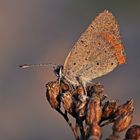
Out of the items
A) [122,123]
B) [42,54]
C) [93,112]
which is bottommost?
[122,123]

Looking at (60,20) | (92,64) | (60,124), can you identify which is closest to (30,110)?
(60,124)

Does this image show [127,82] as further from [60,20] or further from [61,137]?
[60,20]

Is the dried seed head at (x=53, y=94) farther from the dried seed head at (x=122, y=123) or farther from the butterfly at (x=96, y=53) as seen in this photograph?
the dried seed head at (x=122, y=123)

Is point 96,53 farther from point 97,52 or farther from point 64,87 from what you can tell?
point 64,87

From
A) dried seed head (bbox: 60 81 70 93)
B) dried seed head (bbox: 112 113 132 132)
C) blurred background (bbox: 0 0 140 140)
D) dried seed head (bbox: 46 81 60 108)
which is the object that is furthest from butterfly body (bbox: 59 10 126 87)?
blurred background (bbox: 0 0 140 140)

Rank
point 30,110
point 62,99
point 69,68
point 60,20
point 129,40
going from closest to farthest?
point 62,99, point 69,68, point 30,110, point 129,40, point 60,20

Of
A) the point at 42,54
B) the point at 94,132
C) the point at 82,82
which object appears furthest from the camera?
the point at 42,54

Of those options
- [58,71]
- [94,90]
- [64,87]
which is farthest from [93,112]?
[58,71]
